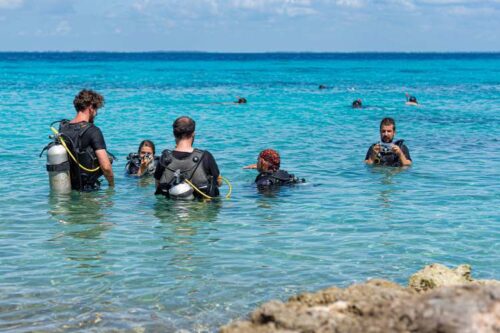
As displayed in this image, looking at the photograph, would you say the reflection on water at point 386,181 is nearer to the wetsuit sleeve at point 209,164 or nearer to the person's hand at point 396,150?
the person's hand at point 396,150

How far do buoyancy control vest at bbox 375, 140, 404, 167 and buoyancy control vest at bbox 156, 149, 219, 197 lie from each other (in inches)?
192

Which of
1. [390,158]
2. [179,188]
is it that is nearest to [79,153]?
[179,188]

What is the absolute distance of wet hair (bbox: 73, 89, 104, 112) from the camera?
10.1 meters

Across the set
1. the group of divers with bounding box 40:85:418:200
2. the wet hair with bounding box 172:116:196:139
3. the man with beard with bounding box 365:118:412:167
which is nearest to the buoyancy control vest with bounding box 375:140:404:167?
the man with beard with bounding box 365:118:412:167

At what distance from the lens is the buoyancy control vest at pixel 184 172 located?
32.5ft

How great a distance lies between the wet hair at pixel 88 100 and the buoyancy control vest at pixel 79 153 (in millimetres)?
260

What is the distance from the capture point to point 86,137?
1020cm

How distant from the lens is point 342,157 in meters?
16.8

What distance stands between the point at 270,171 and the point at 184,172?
2167mm

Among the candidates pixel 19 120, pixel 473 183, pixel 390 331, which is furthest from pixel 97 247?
pixel 19 120

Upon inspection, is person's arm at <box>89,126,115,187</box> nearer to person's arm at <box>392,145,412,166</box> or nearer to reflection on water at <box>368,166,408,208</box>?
reflection on water at <box>368,166,408,208</box>

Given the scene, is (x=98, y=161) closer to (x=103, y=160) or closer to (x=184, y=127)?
(x=103, y=160)

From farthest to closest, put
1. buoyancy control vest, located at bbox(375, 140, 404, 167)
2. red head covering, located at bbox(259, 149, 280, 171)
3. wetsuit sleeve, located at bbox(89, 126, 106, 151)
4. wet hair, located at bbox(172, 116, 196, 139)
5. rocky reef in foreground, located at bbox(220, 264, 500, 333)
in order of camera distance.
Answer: buoyancy control vest, located at bbox(375, 140, 404, 167)
red head covering, located at bbox(259, 149, 280, 171)
wetsuit sleeve, located at bbox(89, 126, 106, 151)
wet hair, located at bbox(172, 116, 196, 139)
rocky reef in foreground, located at bbox(220, 264, 500, 333)

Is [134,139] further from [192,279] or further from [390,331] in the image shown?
[390,331]
